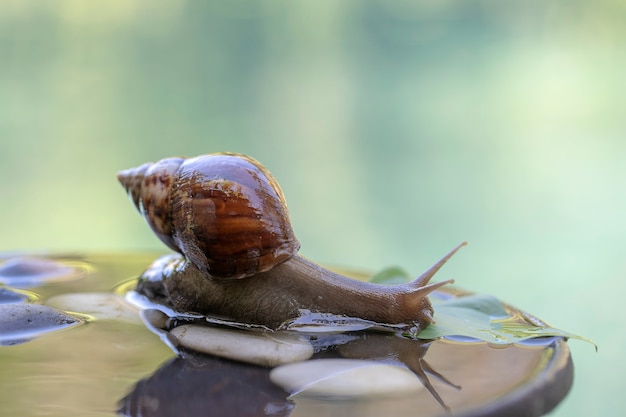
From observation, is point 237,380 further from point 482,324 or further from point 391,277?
point 391,277

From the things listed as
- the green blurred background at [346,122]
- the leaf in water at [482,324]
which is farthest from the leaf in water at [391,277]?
the green blurred background at [346,122]

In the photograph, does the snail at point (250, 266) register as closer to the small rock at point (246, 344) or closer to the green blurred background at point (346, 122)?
the small rock at point (246, 344)

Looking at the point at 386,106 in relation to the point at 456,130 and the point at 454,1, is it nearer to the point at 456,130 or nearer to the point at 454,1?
the point at 456,130

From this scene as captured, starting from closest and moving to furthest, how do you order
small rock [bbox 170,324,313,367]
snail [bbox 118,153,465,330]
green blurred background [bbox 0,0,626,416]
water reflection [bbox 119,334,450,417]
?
water reflection [bbox 119,334,450,417] → small rock [bbox 170,324,313,367] → snail [bbox 118,153,465,330] → green blurred background [bbox 0,0,626,416]

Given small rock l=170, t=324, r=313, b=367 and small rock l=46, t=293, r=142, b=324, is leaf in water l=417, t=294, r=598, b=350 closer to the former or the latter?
small rock l=170, t=324, r=313, b=367

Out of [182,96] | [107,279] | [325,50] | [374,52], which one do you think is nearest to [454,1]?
[374,52]

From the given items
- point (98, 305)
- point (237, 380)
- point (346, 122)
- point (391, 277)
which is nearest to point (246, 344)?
point (237, 380)

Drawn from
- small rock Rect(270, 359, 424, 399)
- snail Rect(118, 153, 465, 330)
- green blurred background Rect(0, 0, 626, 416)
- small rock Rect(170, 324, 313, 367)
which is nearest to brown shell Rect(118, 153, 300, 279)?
snail Rect(118, 153, 465, 330)
